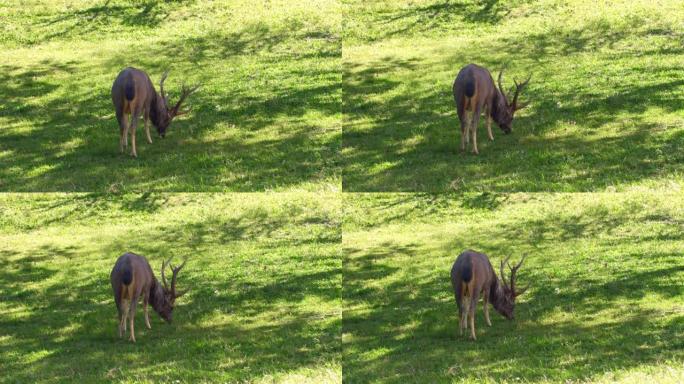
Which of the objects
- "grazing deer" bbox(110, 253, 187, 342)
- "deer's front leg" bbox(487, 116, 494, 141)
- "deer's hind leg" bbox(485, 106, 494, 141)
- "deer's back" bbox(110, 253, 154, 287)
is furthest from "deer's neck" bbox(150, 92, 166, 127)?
"deer's front leg" bbox(487, 116, 494, 141)

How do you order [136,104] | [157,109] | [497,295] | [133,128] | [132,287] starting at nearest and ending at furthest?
1. [132,287]
2. [497,295]
3. [136,104]
4. [133,128]
5. [157,109]

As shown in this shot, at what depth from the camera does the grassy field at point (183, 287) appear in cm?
2959

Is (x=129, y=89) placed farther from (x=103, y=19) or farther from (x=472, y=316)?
(x=103, y=19)

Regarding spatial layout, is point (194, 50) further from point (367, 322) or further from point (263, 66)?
point (367, 322)

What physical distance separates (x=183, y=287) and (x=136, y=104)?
15.8ft

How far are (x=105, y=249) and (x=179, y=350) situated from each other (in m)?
7.56

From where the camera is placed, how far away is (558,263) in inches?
1399

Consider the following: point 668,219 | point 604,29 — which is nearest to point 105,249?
point 668,219

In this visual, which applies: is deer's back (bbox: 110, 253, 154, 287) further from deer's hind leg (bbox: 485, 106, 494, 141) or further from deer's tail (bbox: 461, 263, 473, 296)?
deer's hind leg (bbox: 485, 106, 494, 141)

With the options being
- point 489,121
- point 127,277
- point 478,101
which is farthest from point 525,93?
point 127,277

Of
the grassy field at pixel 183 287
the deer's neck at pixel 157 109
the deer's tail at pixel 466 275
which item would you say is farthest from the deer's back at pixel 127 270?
the deer's tail at pixel 466 275

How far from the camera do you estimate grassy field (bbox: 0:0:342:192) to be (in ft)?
119

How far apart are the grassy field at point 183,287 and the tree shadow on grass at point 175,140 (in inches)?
56.2

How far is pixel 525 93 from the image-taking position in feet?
132
